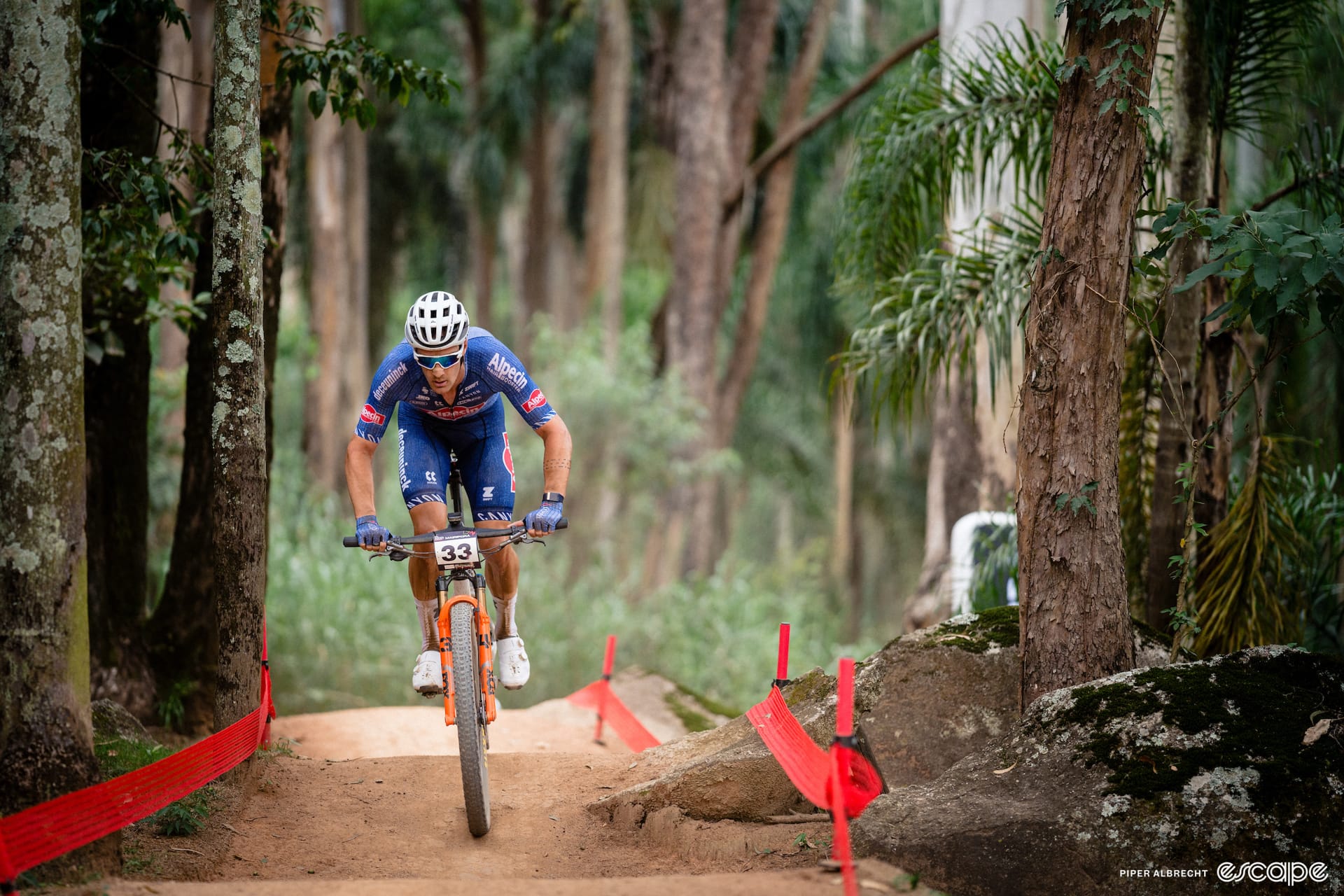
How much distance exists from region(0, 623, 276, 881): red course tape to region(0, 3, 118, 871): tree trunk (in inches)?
4.0

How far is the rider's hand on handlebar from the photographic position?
5.23 meters

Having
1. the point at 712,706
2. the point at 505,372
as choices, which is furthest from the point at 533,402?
the point at 712,706

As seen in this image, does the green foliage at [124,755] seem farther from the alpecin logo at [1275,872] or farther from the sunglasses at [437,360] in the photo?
the alpecin logo at [1275,872]

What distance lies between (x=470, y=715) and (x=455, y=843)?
2.38 feet

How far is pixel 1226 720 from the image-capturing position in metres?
4.75

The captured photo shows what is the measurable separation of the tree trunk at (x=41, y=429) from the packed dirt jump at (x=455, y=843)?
58 cm

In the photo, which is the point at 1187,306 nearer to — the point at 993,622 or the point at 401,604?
the point at 993,622

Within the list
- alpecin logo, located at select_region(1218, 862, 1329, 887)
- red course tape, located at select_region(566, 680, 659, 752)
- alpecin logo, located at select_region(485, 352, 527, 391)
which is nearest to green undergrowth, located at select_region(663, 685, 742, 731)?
red course tape, located at select_region(566, 680, 659, 752)

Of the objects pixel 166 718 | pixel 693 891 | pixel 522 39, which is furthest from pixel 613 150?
pixel 693 891

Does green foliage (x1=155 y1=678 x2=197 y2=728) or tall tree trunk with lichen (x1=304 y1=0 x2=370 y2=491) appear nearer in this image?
green foliage (x1=155 y1=678 x2=197 y2=728)

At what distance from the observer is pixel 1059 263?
17.4 feet

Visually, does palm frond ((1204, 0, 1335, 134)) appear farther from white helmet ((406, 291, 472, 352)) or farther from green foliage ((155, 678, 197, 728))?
green foliage ((155, 678, 197, 728))

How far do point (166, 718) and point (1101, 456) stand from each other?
658cm

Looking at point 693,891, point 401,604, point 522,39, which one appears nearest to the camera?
point 693,891
